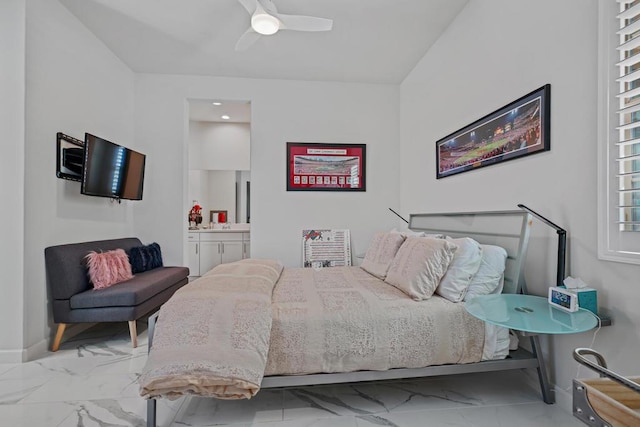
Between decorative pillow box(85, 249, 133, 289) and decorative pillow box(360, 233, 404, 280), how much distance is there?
2.30 m

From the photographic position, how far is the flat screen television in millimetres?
2775

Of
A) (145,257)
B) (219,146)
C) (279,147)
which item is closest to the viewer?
(145,257)

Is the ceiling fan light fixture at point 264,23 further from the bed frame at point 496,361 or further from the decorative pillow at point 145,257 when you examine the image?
the decorative pillow at point 145,257

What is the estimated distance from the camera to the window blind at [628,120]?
136 centimetres

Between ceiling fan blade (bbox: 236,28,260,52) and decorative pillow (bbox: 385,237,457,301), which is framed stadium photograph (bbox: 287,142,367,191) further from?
decorative pillow (bbox: 385,237,457,301)

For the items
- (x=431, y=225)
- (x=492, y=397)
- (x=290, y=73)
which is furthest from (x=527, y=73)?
(x=290, y=73)

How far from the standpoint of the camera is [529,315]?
1456mm

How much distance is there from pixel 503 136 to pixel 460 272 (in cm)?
107

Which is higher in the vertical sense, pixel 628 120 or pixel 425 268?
pixel 628 120

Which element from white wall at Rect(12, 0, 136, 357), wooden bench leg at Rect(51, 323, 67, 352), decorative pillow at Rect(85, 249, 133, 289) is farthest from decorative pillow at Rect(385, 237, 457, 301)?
white wall at Rect(12, 0, 136, 357)

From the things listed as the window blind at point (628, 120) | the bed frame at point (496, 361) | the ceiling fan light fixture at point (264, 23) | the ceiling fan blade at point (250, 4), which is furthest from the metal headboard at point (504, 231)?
the ceiling fan blade at point (250, 4)

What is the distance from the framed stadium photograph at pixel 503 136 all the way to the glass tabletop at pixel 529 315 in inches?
36.6

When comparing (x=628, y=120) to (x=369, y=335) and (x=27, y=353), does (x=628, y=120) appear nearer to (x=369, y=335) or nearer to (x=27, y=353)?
(x=369, y=335)

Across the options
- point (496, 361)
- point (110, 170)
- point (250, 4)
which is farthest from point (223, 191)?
point (496, 361)
